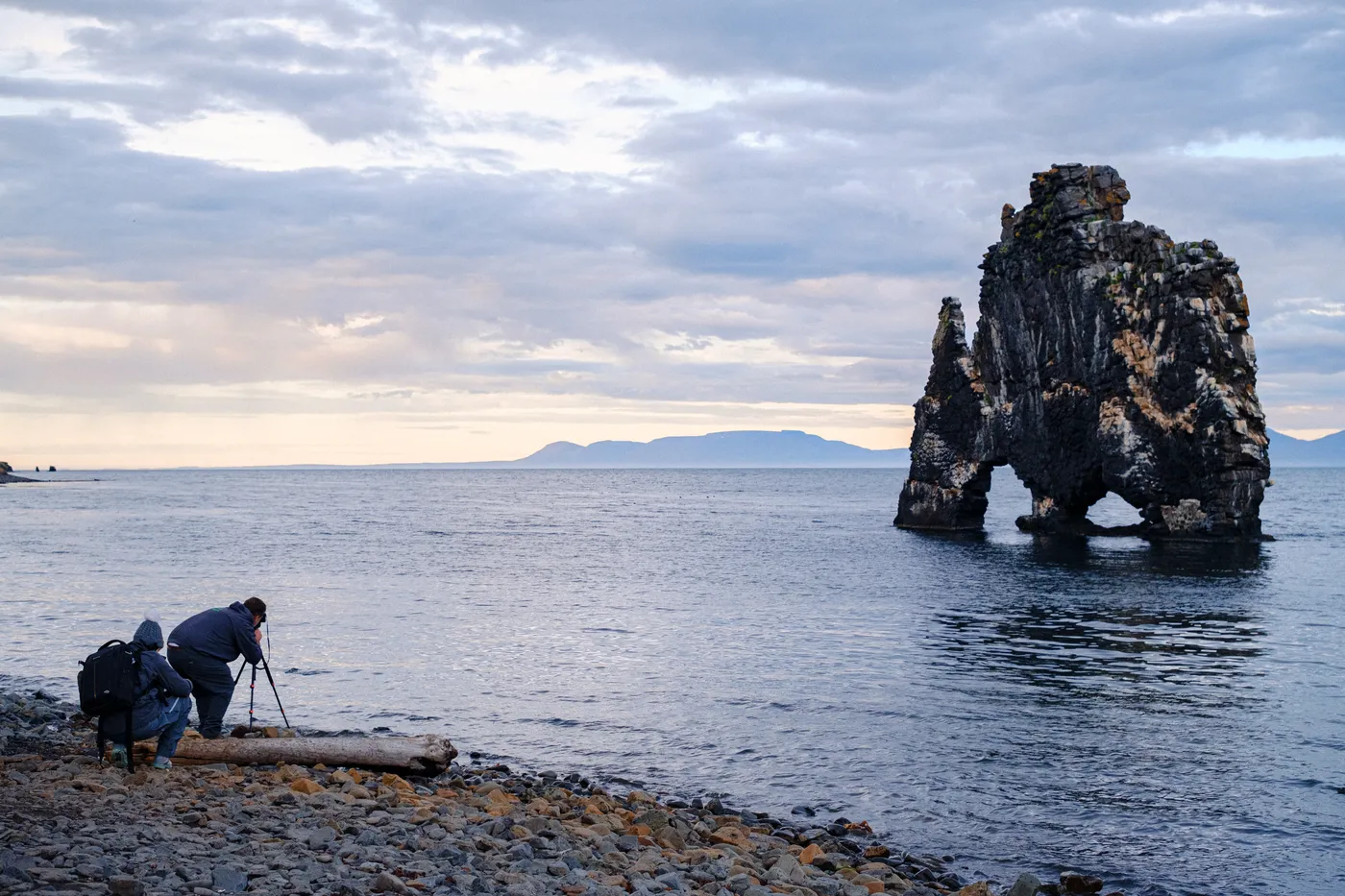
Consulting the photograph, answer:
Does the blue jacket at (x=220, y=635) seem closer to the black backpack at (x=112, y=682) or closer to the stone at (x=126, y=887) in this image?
the black backpack at (x=112, y=682)

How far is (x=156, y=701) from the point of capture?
14.7 metres

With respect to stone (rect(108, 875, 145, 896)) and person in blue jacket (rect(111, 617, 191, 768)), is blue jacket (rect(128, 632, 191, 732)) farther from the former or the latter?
stone (rect(108, 875, 145, 896))

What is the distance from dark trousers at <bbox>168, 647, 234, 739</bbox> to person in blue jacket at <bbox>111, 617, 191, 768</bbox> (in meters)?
0.97

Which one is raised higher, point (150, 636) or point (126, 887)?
point (150, 636)

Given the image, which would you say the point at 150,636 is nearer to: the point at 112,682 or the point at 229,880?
the point at 112,682

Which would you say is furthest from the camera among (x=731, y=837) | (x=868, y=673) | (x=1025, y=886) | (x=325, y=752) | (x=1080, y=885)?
(x=868, y=673)

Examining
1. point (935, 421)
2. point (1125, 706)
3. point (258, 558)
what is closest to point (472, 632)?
point (1125, 706)

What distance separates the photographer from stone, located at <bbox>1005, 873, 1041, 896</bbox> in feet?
42.3

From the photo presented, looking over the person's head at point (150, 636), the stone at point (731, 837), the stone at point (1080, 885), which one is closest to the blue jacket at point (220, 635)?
the person's head at point (150, 636)

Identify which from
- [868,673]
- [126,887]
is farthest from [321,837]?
[868,673]

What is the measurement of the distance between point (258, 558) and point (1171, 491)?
52.5m

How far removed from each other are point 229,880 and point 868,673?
65.9 feet

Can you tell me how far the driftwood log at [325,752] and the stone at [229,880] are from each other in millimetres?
6432

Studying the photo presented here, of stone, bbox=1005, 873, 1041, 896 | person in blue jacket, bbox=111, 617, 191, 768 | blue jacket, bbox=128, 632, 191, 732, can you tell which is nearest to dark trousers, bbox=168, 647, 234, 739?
person in blue jacket, bbox=111, 617, 191, 768
